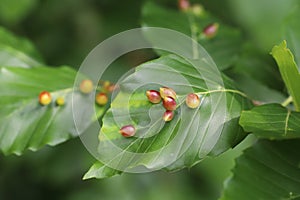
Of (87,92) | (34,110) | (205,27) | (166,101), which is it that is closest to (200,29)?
(205,27)

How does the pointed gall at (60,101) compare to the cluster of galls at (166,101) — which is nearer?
the cluster of galls at (166,101)

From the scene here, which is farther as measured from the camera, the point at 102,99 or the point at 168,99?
the point at 102,99

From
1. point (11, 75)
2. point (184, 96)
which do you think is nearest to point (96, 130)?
point (11, 75)

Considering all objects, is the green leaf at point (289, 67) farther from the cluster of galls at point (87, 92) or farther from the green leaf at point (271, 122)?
the cluster of galls at point (87, 92)

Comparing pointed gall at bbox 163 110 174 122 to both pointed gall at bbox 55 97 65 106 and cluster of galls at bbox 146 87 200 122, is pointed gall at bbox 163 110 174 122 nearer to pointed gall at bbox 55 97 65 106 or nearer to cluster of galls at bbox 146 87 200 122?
cluster of galls at bbox 146 87 200 122

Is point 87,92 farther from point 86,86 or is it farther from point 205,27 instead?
point 205,27

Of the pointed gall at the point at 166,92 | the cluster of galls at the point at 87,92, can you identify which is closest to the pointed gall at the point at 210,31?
the cluster of galls at the point at 87,92

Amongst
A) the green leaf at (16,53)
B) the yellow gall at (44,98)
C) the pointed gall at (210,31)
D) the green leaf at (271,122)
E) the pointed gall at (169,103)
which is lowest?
the green leaf at (271,122)
